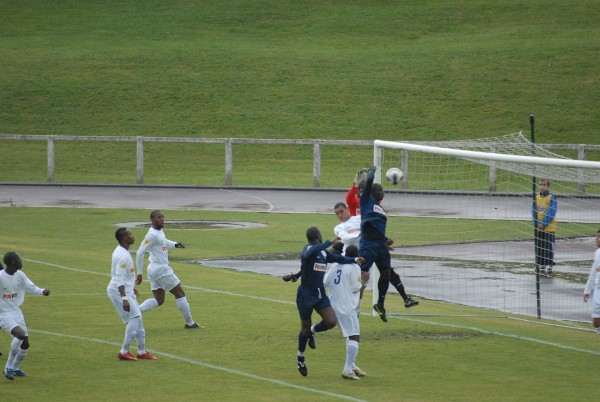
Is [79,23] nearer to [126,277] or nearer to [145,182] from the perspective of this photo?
[145,182]

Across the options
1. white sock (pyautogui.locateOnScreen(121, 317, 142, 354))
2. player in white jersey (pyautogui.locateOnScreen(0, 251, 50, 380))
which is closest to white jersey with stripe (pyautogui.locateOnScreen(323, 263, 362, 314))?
white sock (pyautogui.locateOnScreen(121, 317, 142, 354))

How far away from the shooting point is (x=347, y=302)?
13555 millimetres

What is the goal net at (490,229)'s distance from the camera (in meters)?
19.4

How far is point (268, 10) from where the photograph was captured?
245ft

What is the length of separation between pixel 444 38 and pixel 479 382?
183 feet

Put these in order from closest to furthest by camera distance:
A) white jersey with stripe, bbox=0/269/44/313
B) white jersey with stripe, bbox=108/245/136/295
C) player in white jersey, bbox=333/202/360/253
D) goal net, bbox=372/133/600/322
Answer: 1. white jersey with stripe, bbox=0/269/44/313
2. white jersey with stripe, bbox=108/245/136/295
3. player in white jersey, bbox=333/202/360/253
4. goal net, bbox=372/133/600/322

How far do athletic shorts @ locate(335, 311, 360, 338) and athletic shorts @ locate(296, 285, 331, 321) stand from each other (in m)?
0.32

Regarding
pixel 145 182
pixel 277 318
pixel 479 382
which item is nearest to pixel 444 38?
pixel 145 182

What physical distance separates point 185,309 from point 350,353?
14.4ft

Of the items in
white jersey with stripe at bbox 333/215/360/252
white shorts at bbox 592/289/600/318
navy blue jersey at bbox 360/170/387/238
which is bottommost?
white shorts at bbox 592/289/600/318

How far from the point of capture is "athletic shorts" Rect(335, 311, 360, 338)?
13.4 metres

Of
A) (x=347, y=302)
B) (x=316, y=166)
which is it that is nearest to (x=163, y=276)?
(x=347, y=302)

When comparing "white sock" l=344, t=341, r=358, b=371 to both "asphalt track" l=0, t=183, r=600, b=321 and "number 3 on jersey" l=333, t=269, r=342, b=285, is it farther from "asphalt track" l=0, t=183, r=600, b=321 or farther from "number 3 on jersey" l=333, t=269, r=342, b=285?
"asphalt track" l=0, t=183, r=600, b=321

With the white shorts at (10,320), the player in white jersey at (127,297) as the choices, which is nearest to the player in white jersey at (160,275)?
the player in white jersey at (127,297)
